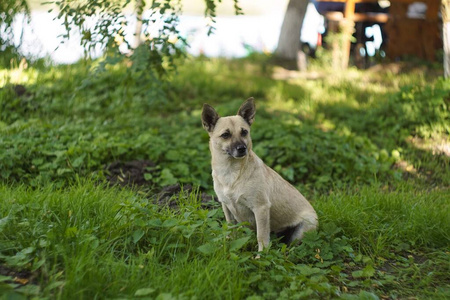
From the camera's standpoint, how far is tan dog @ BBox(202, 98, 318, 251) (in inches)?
165

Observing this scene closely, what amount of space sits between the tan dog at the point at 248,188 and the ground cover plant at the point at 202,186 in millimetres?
202

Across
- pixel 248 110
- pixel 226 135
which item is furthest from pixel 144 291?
pixel 248 110

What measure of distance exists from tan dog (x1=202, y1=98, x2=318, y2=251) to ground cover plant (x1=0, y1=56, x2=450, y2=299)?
0.66ft

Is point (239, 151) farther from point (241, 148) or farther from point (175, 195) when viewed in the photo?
point (175, 195)

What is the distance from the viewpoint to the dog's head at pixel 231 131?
13.8 ft

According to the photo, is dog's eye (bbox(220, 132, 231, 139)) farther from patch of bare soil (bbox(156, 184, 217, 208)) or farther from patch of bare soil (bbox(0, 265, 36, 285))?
patch of bare soil (bbox(0, 265, 36, 285))

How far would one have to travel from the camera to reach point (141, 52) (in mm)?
6000

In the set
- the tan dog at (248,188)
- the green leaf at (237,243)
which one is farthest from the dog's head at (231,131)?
the green leaf at (237,243)

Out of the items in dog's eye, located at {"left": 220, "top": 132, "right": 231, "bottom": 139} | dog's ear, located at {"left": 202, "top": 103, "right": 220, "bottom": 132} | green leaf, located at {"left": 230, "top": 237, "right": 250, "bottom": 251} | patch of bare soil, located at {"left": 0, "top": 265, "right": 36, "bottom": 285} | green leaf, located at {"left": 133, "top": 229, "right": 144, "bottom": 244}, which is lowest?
green leaf, located at {"left": 230, "top": 237, "right": 250, "bottom": 251}

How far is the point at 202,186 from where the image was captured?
235 inches

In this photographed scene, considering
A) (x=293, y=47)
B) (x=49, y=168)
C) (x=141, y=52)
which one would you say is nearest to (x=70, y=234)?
(x=49, y=168)

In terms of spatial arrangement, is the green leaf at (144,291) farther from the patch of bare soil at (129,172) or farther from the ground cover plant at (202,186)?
the patch of bare soil at (129,172)

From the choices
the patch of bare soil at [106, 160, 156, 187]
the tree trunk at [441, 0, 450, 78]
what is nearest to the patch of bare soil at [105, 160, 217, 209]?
the patch of bare soil at [106, 160, 156, 187]

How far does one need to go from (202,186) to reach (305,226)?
72.9 inches
